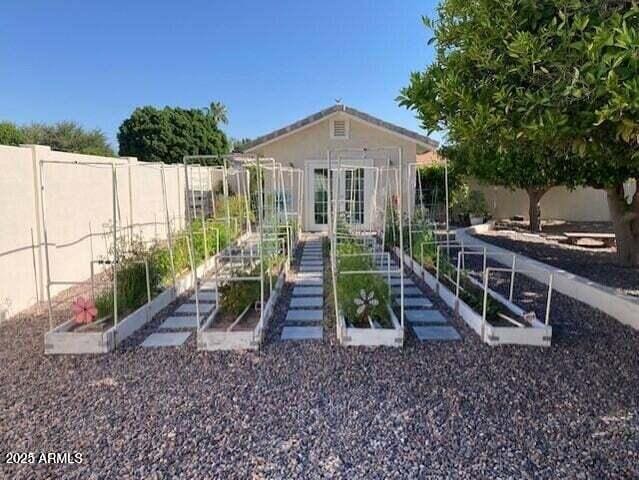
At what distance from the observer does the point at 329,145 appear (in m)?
12.7

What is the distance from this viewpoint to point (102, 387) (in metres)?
3.29

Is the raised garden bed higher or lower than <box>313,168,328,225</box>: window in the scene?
lower

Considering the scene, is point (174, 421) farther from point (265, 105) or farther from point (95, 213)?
point (265, 105)

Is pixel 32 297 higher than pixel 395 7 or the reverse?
the reverse

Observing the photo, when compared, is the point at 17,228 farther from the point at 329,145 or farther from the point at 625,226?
the point at 625,226

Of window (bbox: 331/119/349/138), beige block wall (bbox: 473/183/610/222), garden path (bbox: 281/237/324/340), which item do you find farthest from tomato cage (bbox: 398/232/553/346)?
beige block wall (bbox: 473/183/610/222)

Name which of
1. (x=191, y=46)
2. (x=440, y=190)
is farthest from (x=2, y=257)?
(x=191, y=46)

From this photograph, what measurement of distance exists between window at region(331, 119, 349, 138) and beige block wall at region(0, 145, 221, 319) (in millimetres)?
6171

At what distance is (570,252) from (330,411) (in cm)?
815

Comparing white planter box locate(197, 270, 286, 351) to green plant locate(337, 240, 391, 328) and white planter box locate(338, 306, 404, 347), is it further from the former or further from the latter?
green plant locate(337, 240, 391, 328)

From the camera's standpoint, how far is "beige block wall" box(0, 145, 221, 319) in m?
4.93

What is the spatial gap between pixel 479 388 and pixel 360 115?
1012cm

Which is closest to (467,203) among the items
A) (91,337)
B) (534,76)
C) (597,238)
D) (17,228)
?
(597,238)

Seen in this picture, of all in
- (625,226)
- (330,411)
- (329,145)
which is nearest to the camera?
(330,411)
